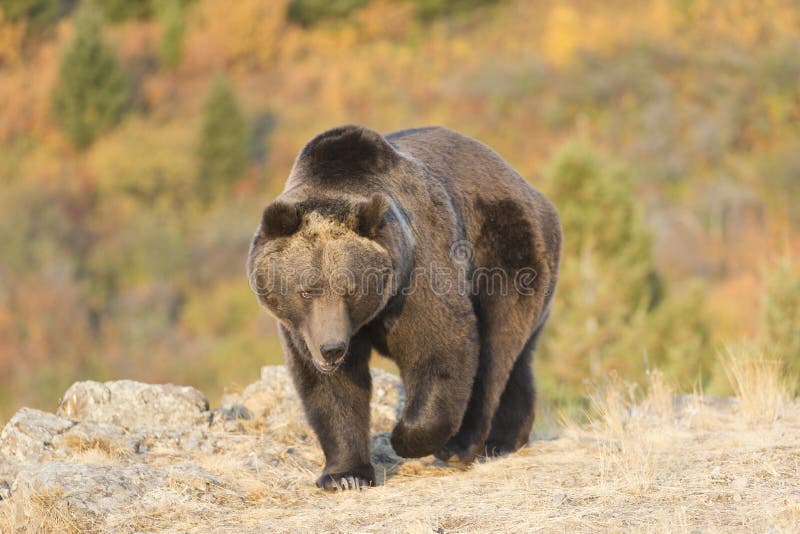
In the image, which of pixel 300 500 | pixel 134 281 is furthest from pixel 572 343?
pixel 134 281

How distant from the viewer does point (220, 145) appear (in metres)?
45.1

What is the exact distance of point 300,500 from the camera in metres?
5.89

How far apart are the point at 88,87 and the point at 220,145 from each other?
6.52 meters

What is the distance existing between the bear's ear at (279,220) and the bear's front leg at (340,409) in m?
0.76

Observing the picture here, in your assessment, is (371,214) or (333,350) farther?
(371,214)

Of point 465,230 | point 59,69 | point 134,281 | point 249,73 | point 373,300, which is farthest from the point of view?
point 249,73

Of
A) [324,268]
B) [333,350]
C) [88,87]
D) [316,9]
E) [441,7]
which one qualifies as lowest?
[333,350]

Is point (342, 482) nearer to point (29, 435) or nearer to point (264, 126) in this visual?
point (29, 435)

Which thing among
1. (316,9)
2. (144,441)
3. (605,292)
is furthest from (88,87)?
(144,441)

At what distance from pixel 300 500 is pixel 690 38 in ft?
163

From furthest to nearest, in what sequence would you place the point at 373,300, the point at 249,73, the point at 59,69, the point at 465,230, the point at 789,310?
the point at 249,73 → the point at 59,69 → the point at 789,310 → the point at 465,230 → the point at 373,300

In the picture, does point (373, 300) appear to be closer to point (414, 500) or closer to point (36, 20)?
point (414, 500)

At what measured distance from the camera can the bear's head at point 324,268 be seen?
5.51 m

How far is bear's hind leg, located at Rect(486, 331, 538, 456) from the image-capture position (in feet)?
23.9
